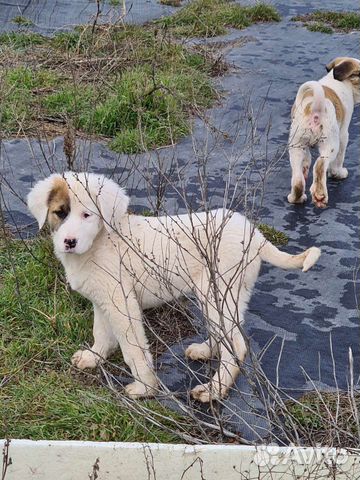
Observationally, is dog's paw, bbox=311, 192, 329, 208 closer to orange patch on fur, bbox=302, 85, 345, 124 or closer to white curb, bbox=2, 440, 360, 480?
orange patch on fur, bbox=302, 85, 345, 124

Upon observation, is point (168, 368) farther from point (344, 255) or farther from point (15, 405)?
point (344, 255)

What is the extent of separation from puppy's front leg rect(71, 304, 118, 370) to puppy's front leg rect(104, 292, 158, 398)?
258 millimetres

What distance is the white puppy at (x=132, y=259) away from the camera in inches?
159

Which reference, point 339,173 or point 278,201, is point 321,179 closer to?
point 278,201

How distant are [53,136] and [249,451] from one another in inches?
179

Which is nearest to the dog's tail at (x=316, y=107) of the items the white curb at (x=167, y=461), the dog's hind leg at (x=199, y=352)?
the dog's hind leg at (x=199, y=352)

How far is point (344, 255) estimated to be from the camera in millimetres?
5488

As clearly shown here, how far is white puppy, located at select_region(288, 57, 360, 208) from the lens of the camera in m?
6.20

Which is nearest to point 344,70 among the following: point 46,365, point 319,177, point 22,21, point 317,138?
point 317,138

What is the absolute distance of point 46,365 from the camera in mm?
4344

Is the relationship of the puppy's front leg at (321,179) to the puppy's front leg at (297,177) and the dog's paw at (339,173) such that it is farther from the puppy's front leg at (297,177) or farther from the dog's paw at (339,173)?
the dog's paw at (339,173)

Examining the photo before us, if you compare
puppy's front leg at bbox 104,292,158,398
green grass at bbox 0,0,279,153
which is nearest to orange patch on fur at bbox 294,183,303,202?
green grass at bbox 0,0,279,153

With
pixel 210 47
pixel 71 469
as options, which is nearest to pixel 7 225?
pixel 71 469

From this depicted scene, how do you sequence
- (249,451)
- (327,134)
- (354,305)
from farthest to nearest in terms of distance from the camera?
(327,134), (354,305), (249,451)
